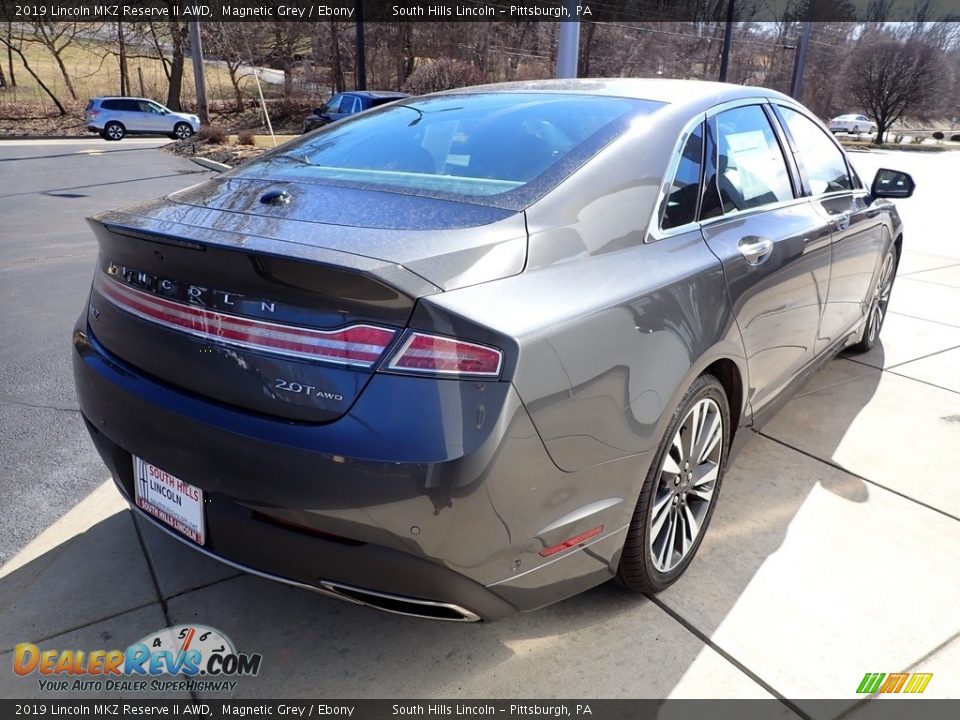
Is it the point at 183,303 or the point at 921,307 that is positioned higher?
the point at 183,303

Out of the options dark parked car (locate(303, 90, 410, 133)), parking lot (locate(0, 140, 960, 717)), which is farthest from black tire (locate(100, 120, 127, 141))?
parking lot (locate(0, 140, 960, 717))

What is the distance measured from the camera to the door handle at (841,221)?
3.47m

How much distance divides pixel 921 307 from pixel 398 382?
6.12 metres

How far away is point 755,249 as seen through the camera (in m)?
2.67

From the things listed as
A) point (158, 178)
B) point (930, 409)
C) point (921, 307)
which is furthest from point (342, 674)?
point (158, 178)

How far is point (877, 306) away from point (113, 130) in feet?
90.4

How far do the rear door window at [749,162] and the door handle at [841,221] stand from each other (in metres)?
0.39

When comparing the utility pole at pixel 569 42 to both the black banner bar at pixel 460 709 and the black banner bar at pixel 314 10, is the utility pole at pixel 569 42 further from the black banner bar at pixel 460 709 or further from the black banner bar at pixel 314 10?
the black banner bar at pixel 314 10

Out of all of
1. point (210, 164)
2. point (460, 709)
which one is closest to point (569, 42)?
point (460, 709)

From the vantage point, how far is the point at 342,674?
2156 mm

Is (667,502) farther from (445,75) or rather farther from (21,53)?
(21,53)

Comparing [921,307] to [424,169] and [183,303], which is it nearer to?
[424,169]

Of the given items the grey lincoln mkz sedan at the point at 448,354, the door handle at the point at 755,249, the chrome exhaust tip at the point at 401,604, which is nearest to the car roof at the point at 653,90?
the grey lincoln mkz sedan at the point at 448,354

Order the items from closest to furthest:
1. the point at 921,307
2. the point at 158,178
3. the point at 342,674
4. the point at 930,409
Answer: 1. the point at 342,674
2. the point at 930,409
3. the point at 921,307
4. the point at 158,178
